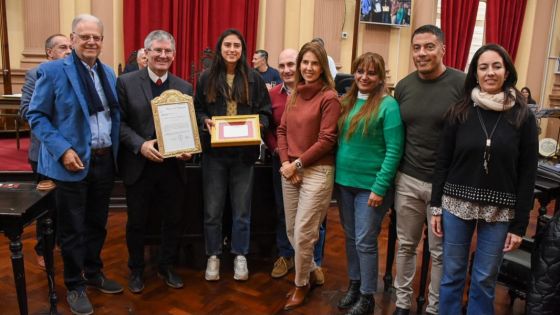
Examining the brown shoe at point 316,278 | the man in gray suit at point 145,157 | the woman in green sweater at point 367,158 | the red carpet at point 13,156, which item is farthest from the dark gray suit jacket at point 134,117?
the red carpet at point 13,156

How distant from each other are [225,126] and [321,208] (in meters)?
0.72

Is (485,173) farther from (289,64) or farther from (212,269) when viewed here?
(212,269)

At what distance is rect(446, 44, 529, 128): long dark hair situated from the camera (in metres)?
1.81

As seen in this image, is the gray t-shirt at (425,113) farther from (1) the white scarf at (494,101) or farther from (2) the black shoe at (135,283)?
(2) the black shoe at (135,283)

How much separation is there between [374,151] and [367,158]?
49 mm

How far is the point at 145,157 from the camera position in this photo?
252cm

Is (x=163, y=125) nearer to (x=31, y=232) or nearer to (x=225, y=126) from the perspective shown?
(x=225, y=126)

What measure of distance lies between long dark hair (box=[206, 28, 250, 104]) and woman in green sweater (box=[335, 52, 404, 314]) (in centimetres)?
63

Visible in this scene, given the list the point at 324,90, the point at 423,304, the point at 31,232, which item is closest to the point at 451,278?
the point at 423,304

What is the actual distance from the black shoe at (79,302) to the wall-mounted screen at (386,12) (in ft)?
18.9

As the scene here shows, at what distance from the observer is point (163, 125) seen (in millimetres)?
2486

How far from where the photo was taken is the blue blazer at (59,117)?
221 centimetres

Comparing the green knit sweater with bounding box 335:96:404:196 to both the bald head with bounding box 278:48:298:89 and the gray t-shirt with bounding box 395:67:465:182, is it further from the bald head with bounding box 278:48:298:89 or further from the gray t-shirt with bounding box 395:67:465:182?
the bald head with bounding box 278:48:298:89

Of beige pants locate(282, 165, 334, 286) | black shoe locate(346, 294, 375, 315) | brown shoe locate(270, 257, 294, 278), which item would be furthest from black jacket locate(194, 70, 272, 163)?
black shoe locate(346, 294, 375, 315)
